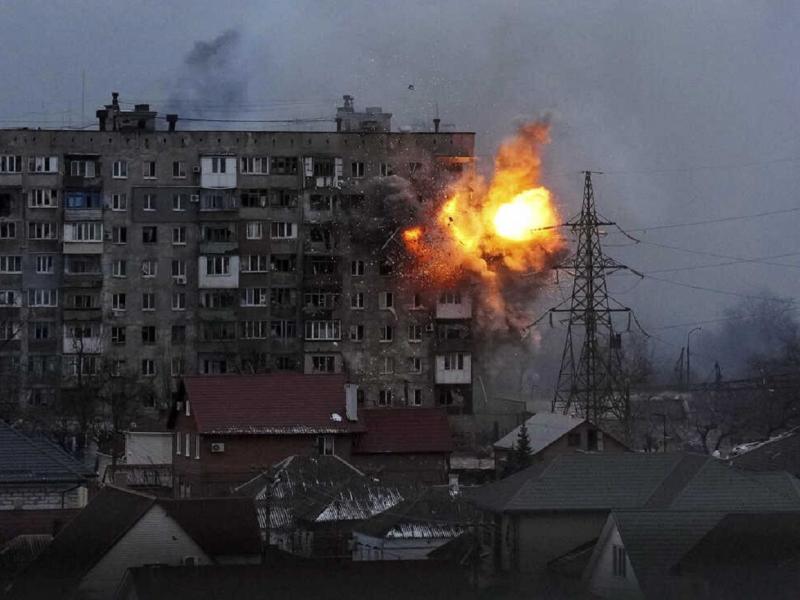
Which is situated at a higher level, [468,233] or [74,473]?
[468,233]

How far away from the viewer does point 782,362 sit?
108438mm

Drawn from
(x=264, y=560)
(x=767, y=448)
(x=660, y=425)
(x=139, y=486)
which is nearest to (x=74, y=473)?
(x=264, y=560)

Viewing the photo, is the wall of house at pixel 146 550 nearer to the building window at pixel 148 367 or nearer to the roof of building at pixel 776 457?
the roof of building at pixel 776 457

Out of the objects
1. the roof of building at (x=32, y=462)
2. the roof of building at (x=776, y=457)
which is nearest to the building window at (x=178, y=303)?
the roof of building at (x=32, y=462)

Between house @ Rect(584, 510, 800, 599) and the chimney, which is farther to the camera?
the chimney

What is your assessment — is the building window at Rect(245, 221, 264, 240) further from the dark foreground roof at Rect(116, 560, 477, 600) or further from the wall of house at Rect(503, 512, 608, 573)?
the dark foreground roof at Rect(116, 560, 477, 600)

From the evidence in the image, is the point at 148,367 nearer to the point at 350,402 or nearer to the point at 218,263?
the point at 218,263

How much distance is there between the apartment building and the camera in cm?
8644

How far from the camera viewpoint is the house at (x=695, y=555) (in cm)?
3900

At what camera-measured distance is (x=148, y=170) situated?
284ft

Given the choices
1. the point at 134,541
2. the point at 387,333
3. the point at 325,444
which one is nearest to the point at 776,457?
the point at 325,444

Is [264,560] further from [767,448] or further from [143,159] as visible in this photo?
[143,159]

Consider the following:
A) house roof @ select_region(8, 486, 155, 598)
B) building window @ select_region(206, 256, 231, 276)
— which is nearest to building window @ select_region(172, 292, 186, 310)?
building window @ select_region(206, 256, 231, 276)

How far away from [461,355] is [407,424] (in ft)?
72.5
